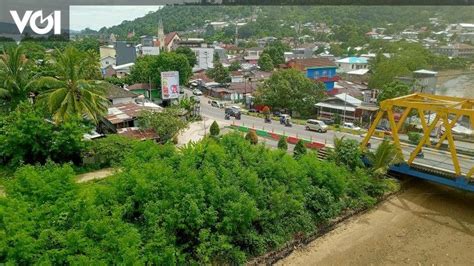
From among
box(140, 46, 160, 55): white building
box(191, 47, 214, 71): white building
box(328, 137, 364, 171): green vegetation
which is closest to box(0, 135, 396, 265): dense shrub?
box(328, 137, 364, 171): green vegetation

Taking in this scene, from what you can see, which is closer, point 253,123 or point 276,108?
point 253,123

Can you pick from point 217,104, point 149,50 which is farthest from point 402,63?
point 149,50

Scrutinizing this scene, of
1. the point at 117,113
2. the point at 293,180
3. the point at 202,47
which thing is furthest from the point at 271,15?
the point at 293,180

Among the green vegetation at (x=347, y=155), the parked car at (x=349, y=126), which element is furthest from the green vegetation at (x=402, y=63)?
the green vegetation at (x=347, y=155)

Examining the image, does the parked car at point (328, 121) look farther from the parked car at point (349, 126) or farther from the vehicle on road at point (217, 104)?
the vehicle on road at point (217, 104)

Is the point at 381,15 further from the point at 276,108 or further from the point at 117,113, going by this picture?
the point at 117,113
